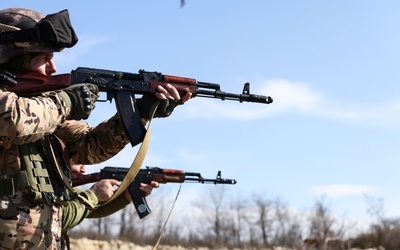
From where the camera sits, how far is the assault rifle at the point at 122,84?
12.7 feet

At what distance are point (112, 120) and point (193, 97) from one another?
0.65m

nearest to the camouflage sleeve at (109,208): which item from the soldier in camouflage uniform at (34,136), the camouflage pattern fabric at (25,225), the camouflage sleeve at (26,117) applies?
the soldier in camouflage uniform at (34,136)

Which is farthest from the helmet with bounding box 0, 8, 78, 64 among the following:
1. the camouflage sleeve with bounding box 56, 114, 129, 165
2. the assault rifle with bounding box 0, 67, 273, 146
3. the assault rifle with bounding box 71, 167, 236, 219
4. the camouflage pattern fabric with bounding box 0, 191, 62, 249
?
the assault rifle with bounding box 71, 167, 236, 219

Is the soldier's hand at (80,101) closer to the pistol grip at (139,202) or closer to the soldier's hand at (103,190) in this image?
the soldier's hand at (103,190)

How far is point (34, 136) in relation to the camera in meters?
3.40

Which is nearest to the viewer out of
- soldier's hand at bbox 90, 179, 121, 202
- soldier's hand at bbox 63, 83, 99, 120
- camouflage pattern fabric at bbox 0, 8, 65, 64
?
soldier's hand at bbox 63, 83, 99, 120

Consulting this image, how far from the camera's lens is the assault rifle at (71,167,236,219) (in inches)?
340

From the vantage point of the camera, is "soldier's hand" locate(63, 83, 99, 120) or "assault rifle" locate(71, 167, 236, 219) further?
"assault rifle" locate(71, 167, 236, 219)

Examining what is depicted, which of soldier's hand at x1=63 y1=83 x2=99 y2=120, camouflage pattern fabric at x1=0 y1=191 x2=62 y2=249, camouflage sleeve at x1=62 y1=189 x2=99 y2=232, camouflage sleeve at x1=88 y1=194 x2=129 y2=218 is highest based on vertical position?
soldier's hand at x1=63 y1=83 x2=99 y2=120

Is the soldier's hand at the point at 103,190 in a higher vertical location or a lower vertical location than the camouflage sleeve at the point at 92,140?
lower

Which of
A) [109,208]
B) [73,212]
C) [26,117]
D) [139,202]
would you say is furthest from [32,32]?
[139,202]

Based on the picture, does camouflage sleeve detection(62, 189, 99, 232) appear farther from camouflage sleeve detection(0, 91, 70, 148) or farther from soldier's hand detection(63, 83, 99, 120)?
camouflage sleeve detection(0, 91, 70, 148)

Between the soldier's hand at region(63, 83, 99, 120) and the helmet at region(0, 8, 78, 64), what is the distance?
0.28 metres

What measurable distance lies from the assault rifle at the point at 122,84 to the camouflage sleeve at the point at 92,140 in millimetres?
100
